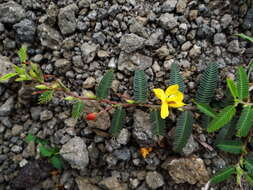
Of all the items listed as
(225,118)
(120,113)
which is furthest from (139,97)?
(225,118)

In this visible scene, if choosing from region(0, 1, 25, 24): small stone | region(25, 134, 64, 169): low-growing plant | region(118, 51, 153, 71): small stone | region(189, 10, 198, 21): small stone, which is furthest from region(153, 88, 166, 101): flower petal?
region(0, 1, 25, 24): small stone

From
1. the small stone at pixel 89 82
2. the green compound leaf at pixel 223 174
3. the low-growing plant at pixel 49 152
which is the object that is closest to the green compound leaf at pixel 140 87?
the small stone at pixel 89 82

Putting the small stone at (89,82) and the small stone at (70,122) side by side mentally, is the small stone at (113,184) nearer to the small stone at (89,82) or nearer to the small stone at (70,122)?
the small stone at (70,122)

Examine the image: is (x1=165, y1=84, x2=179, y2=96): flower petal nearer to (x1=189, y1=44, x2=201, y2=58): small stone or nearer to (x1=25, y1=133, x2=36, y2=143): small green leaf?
(x1=189, y1=44, x2=201, y2=58): small stone

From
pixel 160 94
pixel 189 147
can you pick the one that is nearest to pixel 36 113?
pixel 160 94

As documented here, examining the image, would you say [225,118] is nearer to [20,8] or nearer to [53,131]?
[53,131]

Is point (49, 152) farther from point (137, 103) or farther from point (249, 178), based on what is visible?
point (249, 178)
